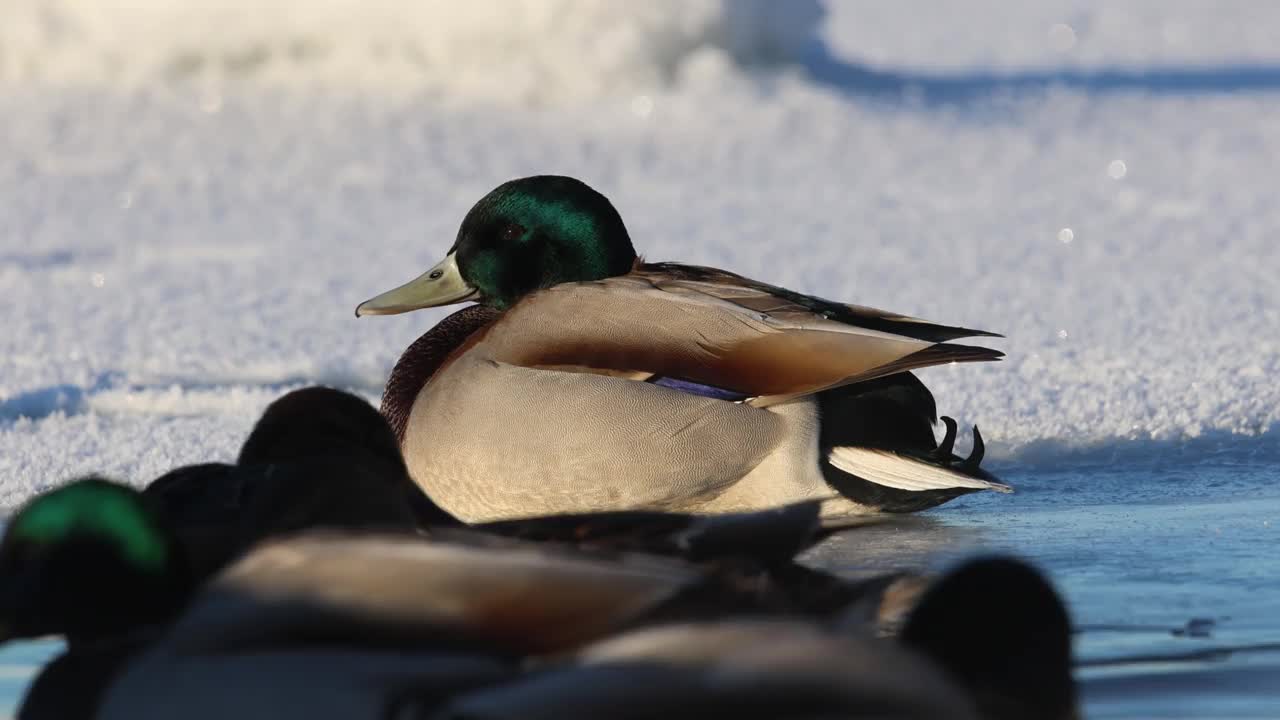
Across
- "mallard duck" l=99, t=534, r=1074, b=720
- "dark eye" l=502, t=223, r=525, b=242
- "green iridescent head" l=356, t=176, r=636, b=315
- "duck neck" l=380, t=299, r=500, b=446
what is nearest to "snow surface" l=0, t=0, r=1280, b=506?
"duck neck" l=380, t=299, r=500, b=446

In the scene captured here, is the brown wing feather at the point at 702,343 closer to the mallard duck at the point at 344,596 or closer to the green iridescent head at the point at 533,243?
the green iridescent head at the point at 533,243

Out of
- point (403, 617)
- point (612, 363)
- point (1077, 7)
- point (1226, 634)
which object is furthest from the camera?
point (1077, 7)

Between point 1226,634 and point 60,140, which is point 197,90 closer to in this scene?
point 60,140

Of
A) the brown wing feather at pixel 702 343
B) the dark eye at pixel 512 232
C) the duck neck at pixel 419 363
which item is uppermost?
the dark eye at pixel 512 232

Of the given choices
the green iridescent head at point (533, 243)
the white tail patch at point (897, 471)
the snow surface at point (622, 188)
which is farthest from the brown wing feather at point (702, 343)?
the snow surface at point (622, 188)

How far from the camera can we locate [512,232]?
4.40 meters

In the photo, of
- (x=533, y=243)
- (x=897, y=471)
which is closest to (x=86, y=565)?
(x=897, y=471)

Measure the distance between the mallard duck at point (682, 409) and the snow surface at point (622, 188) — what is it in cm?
74

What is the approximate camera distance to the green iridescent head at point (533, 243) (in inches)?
172

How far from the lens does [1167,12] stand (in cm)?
1777

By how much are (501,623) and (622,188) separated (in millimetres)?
7142

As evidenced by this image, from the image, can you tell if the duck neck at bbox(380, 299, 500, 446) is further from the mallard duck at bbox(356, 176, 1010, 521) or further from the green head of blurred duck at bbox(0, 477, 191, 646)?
the green head of blurred duck at bbox(0, 477, 191, 646)

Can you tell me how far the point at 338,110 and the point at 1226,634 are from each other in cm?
837

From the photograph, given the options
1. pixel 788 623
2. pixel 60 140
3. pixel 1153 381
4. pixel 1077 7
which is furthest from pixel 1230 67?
pixel 788 623
